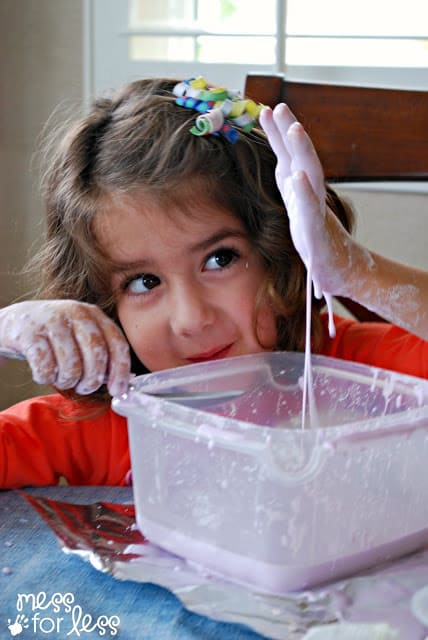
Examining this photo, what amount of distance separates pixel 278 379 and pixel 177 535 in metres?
0.25

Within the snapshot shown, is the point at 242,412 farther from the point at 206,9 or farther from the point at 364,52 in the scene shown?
the point at 206,9

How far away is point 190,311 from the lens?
100 centimetres

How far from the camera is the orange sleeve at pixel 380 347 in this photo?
3.77 ft

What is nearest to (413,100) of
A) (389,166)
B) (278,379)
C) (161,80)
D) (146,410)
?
(389,166)

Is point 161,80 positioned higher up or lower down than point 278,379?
higher up

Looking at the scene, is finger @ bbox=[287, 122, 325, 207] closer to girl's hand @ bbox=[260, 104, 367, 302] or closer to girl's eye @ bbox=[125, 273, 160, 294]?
girl's hand @ bbox=[260, 104, 367, 302]

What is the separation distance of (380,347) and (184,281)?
31 centimetres

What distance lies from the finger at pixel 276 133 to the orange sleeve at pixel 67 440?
0.43 m

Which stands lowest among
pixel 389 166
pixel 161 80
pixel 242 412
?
pixel 242 412

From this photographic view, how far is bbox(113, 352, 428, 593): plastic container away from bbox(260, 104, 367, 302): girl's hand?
13cm

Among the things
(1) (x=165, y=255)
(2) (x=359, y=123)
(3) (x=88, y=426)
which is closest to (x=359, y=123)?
(2) (x=359, y=123)

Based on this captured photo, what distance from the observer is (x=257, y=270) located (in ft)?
3.60

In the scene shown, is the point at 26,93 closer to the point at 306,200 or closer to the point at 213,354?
the point at 213,354

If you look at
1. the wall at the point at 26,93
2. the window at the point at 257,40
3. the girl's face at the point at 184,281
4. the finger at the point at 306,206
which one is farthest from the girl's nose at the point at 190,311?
the wall at the point at 26,93
